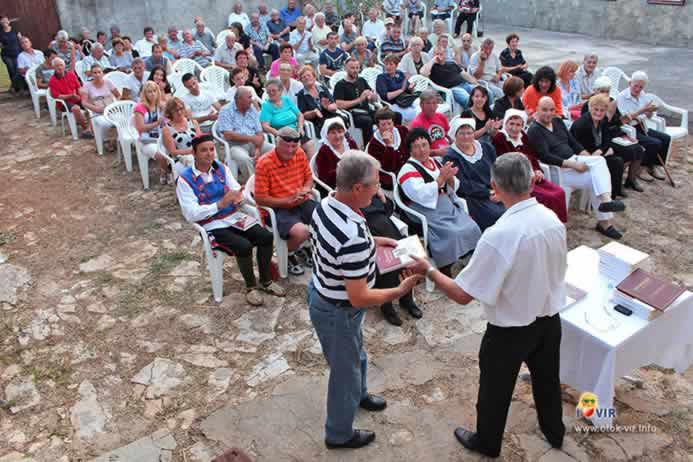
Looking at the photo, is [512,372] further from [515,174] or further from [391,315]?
[391,315]

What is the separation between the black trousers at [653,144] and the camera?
19.4 feet

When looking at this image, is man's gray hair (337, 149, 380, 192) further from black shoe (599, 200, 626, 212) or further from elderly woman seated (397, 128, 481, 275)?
black shoe (599, 200, 626, 212)

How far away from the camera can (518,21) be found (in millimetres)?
14867

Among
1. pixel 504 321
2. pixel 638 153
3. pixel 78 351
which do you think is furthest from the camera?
pixel 638 153

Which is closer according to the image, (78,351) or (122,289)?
(78,351)

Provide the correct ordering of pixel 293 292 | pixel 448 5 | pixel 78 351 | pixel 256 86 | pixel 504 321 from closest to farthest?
pixel 504 321 → pixel 78 351 → pixel 293 292 → pixel 256 86 → pixel 448 5

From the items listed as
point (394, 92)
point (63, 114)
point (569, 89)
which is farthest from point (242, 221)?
point (63, 114)

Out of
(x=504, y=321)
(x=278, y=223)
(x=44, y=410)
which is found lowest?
(x=44, y=410)

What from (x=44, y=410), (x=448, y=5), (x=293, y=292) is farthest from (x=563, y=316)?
(x=448, y=5)

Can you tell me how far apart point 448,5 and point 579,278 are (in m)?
10.9

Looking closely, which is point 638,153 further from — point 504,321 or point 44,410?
point 44,410

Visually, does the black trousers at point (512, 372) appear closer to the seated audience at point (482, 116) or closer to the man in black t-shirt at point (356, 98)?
the seated audience at point (482, 116)

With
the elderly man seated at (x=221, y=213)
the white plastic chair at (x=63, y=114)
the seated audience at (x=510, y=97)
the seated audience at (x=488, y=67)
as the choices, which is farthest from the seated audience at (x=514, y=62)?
the white plastic chair at (x=63, y=114)

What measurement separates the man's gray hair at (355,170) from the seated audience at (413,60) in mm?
5648
